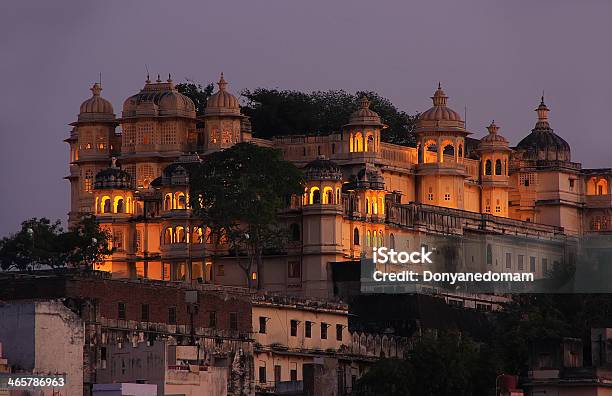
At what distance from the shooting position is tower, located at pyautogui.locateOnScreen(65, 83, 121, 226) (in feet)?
551

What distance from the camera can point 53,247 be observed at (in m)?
153

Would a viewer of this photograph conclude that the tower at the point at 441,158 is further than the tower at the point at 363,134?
Yes

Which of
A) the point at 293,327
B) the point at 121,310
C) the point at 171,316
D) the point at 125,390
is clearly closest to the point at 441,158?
the point at 293,327

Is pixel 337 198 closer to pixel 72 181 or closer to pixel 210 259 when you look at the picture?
pixel 210 259

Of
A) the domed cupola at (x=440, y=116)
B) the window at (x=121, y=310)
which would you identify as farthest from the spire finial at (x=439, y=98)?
the window at (x=121, y=310)

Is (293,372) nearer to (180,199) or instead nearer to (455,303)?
(455,303)

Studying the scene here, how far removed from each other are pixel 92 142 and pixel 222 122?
805 centimetres

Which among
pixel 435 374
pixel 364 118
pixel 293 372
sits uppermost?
pixel 364 118

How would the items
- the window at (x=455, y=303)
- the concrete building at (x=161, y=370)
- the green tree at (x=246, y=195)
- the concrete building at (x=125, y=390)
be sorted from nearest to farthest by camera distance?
the concrete building at (x=125, y=390) < the concrete building at (x=161, y=370) < the window at (x=455, y=303) < the green tree at (x=246, y=195)

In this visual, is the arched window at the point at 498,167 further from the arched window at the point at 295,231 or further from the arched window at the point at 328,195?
the arched window at the point at 328,195

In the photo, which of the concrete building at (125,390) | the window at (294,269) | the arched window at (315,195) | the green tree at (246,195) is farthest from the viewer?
the window at (294,269)

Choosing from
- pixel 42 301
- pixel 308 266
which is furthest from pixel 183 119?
pixel 42 301

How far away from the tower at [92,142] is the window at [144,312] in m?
45.0

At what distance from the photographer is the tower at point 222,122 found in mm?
164875
